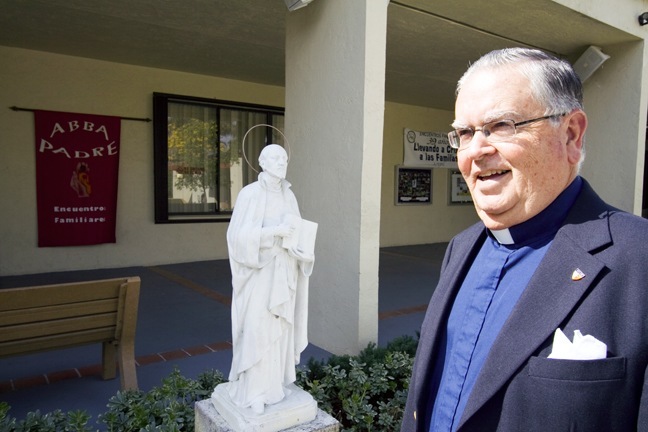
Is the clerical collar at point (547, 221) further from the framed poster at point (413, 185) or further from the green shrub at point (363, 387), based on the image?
the framed poster at point (413, 185)

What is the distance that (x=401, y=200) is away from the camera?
1166cm

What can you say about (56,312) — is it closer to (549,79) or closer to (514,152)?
(514,152)

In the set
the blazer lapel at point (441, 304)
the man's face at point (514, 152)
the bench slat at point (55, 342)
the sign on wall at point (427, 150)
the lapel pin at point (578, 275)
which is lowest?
the bench slat at point (55, 342)

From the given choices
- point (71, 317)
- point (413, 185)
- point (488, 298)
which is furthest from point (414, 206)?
point (488, 298)

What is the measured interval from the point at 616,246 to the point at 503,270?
0.95 feet

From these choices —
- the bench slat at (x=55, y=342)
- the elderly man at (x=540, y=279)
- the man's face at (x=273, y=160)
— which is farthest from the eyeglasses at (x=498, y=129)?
the bench slat at (x=55, y=342)

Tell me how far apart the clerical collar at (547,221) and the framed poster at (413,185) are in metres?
10.3

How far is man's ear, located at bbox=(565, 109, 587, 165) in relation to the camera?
3.80 feet

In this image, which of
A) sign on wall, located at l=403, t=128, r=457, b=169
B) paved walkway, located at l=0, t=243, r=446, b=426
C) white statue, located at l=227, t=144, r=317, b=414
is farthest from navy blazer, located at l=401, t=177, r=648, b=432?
sign on wall, located at l=403, t=128, r=457, b=169

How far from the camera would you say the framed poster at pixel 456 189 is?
12820 millimetres

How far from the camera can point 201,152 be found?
8875 millimetres

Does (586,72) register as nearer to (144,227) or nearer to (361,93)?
(361,93)

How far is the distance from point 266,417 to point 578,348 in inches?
73.7

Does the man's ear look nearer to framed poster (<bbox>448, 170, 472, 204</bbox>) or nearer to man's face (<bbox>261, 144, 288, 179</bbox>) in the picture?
man's face (<bbox>261, 144, 288, 179</bbox>)
